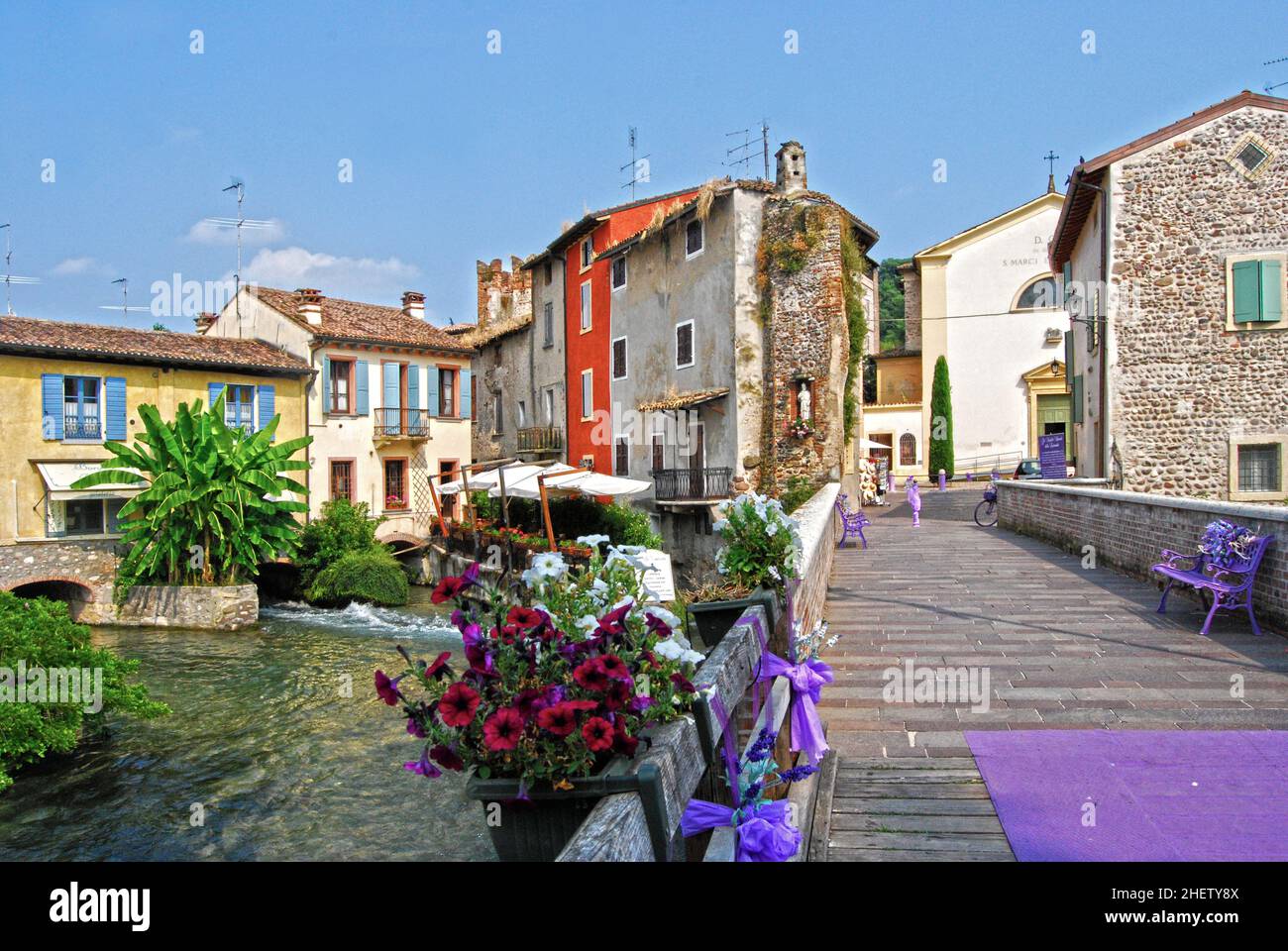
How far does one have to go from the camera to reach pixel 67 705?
42.0ft

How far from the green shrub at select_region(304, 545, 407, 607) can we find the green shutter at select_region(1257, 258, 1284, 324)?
→ 23.6 metres

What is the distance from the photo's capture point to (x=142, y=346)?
27.5 meters

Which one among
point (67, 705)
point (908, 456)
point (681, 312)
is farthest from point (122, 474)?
point (908, 456)

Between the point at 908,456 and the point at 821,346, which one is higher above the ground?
the point at 821,346

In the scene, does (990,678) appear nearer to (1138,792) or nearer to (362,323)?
(1138,792)

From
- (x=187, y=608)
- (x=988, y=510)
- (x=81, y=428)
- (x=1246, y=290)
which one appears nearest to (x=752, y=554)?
(x=988, y=510)

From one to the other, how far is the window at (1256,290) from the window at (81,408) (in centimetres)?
2949

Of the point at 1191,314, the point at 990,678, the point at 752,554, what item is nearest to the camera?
the point at 752,554

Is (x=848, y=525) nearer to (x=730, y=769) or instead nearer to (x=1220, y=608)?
(x=1220, y=608)

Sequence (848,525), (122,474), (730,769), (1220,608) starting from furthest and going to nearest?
(122,474), (848,525), (1220,608), (730,769)

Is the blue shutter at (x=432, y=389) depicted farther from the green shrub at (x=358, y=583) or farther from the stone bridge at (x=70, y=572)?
the stone bridge at (x=70, y=572)

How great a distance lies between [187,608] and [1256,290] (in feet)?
88.3

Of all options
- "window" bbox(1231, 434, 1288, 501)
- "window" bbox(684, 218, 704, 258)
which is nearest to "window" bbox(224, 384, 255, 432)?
"window" bbox(684, 218, 704, 258)
